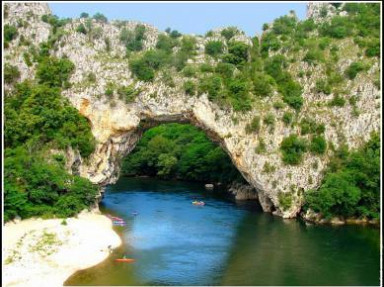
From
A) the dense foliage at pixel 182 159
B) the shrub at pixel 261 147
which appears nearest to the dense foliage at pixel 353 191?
the shrub at pixel 261 147

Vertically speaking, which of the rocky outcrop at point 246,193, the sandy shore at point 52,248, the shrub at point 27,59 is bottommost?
the sandy shore at point 52,248

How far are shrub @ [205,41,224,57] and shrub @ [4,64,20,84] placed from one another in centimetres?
1778

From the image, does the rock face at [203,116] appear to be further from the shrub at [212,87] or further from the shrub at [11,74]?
the shrub at [212,87]

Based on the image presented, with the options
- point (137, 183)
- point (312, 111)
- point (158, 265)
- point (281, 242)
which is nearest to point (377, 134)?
point (312, 111)

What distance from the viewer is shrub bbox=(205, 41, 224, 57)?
5441cm

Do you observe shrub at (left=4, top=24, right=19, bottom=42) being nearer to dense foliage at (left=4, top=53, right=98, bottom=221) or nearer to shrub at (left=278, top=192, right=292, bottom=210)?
dense foliage at (left=4, top=53, right=98, bottom=221)

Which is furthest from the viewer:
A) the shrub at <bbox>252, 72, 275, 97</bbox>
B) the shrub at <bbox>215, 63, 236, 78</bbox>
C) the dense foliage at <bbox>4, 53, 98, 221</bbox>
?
the shrub at <bbox>215, 63, 236, 78</bbox>

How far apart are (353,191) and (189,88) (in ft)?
55.3

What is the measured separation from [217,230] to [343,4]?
30.8m

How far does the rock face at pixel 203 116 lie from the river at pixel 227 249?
3.88 meters

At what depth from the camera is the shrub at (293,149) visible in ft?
166

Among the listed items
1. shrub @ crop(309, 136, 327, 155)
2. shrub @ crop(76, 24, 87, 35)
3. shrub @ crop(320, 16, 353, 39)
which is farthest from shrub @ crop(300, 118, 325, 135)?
shrub @ crop(76, 24, 87, 35)

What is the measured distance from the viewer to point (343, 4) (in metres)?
61.5

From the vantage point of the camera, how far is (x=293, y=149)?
167 ft
